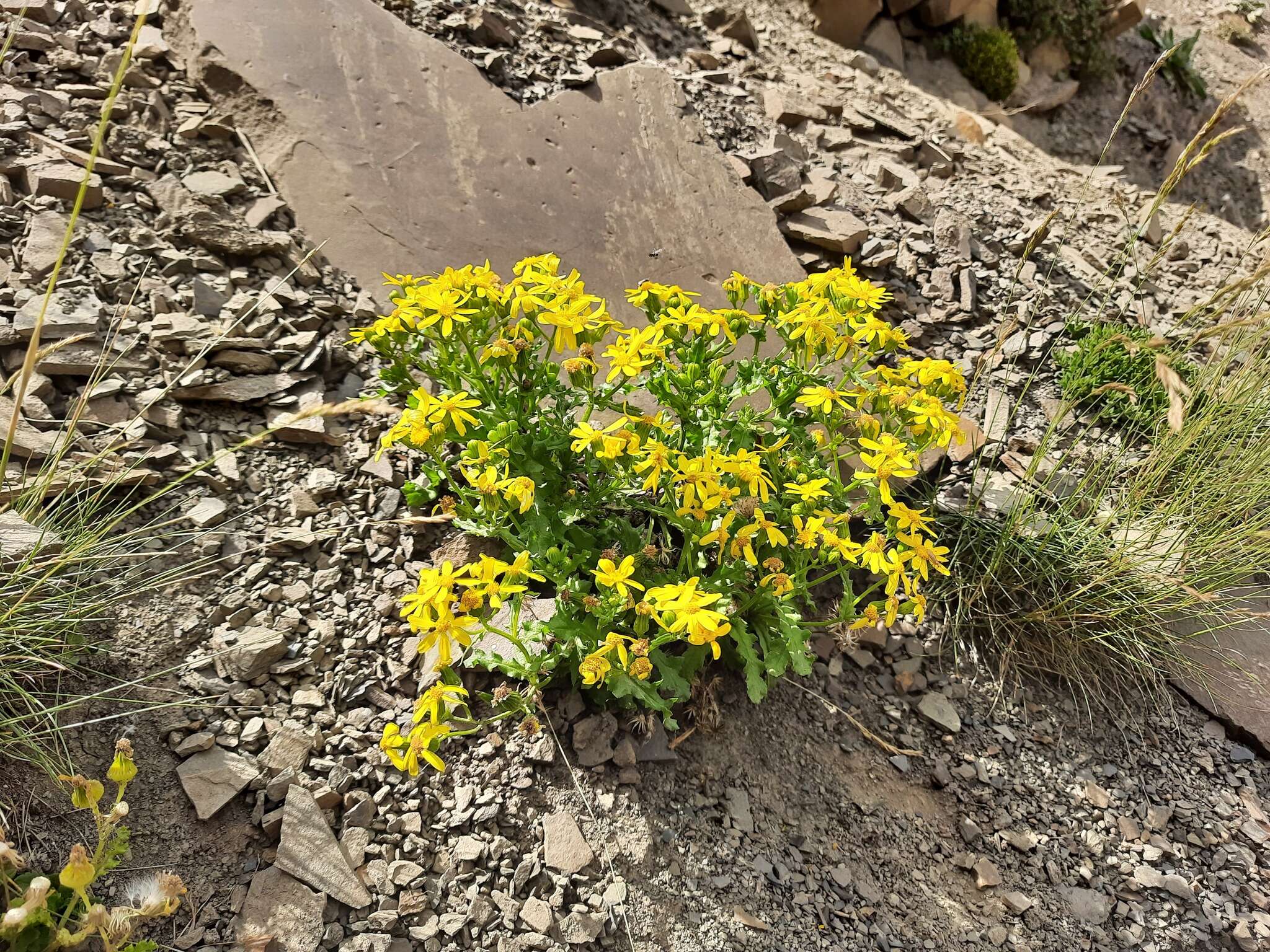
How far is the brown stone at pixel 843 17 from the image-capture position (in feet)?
21.8

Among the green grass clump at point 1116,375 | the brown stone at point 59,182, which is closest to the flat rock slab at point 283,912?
the brown stone at point 59,182

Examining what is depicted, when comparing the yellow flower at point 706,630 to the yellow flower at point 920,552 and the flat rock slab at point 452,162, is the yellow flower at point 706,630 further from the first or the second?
the flat rock slab at point 452,162

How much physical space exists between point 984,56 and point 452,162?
226 inches

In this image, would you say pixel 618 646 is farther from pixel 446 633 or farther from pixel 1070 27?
pixel 1070 27

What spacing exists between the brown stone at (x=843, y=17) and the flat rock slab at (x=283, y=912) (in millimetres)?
6826

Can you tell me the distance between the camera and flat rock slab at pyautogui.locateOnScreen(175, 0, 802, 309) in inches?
141

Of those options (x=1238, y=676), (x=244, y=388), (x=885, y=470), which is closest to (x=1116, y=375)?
(x=1238, y=676)

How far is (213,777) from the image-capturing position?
2.12 m

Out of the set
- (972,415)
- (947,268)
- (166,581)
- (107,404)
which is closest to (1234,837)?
(972,415)

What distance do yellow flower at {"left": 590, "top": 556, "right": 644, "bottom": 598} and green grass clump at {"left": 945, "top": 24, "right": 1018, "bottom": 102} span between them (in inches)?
282

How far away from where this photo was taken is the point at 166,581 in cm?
240

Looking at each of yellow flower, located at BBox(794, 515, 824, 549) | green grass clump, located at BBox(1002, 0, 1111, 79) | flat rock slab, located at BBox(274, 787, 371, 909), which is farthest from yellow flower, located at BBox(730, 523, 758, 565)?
green grass clump, located at BBox(1002, 0, 1111, 79)

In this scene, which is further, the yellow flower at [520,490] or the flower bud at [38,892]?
the yellow flower at [520,490]

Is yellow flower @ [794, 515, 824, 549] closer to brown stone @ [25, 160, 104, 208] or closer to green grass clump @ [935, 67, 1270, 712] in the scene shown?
green grass clump @ [935, 67, 1270, 712]
